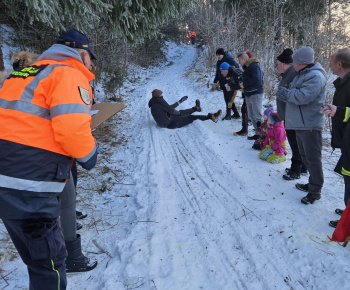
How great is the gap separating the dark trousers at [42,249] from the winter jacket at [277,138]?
3.93m

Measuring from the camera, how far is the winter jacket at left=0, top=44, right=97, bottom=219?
1.57 metres

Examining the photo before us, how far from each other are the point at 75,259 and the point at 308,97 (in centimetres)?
339

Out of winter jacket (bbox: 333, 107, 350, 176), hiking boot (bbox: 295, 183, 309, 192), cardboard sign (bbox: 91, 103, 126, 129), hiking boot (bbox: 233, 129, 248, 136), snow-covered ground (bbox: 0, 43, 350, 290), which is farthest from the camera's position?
cardboard sign (bbox: 91, 103, 126, 129)

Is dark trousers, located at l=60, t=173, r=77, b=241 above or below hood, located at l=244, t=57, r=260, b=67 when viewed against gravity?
below

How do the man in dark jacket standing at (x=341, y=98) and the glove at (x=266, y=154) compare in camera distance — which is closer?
the man in dark jacket standing at (x=341, y=98)

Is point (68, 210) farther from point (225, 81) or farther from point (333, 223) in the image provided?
point (225, 81)

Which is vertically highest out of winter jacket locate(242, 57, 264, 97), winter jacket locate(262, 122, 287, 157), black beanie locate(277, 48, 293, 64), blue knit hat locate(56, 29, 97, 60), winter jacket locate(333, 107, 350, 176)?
blue knit hat locate(56, 29, 97, 60)

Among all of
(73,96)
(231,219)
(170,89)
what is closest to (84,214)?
(231,219)

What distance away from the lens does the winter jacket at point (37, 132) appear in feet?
5.16

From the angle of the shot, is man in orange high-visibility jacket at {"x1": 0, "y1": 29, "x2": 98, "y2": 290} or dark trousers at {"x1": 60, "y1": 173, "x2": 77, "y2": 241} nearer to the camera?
man in orange high-visibility jacket at {"x1": 0, "y1": 29, "x2": 98, "y2": 290}

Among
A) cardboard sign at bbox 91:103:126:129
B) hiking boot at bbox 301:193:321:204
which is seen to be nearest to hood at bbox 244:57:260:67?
hiking boot at bbox 301:193:321:204

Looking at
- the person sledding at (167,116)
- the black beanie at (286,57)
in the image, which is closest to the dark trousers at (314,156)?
the black beanie at (286,57)

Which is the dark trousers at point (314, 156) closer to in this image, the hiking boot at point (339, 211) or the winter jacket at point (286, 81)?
the hiking boot at point (339, 211)

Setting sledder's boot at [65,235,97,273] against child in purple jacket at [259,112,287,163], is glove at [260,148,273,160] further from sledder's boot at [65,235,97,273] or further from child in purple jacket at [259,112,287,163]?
sledder's boot at [65,235,97,273]
